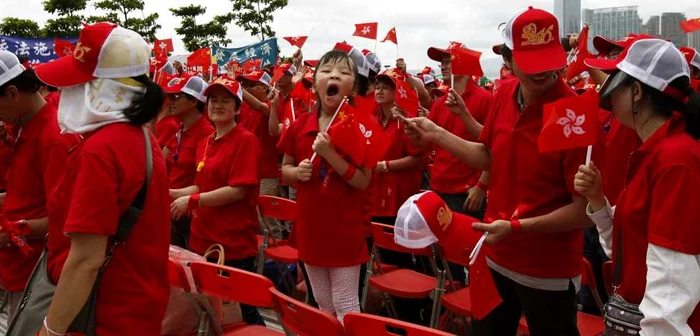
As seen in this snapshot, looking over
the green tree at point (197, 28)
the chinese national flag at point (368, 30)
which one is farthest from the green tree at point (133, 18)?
the chinese national flag at point (368, 30)

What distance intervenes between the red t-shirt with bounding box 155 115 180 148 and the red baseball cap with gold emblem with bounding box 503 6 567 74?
3.43m

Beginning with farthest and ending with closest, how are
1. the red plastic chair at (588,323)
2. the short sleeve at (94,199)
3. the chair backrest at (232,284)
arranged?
the red plastic chair at (588,323) → the chair backrest at (232,284) → the short sleeve at (94,199)

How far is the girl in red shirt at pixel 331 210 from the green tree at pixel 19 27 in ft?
70.6

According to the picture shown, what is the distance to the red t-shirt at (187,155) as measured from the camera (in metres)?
4.61

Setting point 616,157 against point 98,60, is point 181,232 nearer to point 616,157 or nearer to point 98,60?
point 98,60

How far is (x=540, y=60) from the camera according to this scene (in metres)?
2.38

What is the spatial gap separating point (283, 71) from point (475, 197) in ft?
13.9

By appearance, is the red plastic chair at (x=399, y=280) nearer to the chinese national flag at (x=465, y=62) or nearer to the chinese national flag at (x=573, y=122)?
the chinese national flag at (x=465, y=62)

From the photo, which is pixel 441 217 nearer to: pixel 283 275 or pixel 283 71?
pixel 283 275

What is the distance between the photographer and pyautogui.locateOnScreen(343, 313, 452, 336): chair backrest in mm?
2184

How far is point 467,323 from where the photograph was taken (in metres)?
3.65

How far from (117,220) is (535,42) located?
167cm

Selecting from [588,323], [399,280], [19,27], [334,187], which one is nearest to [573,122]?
[334,187]

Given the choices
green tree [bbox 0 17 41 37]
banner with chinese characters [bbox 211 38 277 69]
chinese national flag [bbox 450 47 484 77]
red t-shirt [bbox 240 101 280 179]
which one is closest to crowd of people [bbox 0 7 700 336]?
chinese national flag [bbox 450 47 484 77]
